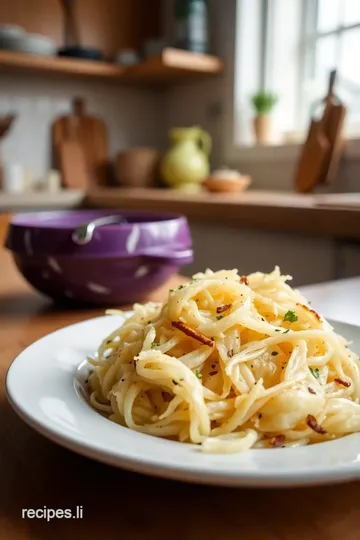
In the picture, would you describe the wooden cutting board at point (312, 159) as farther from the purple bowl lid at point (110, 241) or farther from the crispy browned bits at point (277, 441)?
the crispy browned bits at point (277, 441)

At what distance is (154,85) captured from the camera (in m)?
3.63

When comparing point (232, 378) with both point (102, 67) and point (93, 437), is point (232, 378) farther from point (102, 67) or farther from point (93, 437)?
point (102, 67)

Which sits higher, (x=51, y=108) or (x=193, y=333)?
(x=51, y=108)

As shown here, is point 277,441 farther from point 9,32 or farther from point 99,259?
point 9,32

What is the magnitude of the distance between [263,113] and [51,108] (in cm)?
122

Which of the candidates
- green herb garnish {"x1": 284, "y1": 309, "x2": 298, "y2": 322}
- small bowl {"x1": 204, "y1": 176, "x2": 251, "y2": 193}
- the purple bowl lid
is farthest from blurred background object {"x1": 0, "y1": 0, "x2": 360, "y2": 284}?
green herb garnish {"x1": 284, "y1": 309, "x2": 298, "y2": 322}

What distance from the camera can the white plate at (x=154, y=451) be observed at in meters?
0.33

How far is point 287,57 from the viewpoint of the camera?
307 centimetres

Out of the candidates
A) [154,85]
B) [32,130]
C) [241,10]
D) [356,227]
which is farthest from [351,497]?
[154,85]

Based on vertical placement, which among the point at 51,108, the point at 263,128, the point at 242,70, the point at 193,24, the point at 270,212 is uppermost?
the point at 193,24

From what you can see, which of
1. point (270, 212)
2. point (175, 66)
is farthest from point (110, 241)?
point (175, 66)

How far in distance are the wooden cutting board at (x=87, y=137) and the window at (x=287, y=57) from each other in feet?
2.67

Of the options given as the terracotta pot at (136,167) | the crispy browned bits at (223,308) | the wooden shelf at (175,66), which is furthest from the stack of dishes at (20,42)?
the crispy browned bits at (223,308)

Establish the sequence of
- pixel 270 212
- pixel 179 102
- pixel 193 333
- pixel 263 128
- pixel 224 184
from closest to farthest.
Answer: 1. pixel 193 333
2. pixel 270 212
3. pixel 224 184
4. pixel 263 128
5. pixel 179 102
